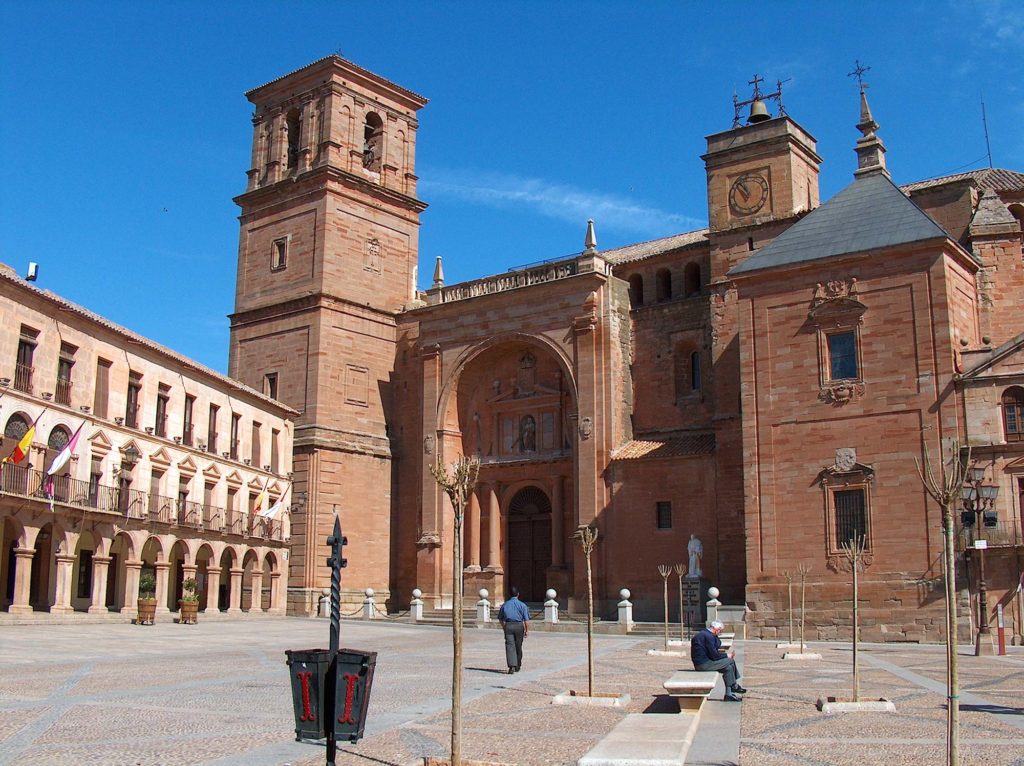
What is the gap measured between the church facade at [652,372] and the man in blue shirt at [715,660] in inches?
549

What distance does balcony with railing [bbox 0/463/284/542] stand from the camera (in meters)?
28.6

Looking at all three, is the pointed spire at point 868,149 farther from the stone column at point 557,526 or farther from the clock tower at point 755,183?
the stone column at point 557,526

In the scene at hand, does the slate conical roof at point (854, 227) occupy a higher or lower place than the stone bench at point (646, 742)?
higher

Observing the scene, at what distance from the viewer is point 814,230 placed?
3209cm

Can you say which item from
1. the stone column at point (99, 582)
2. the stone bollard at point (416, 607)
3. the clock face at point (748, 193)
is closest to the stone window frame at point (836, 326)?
the clock face at point (748, 193)

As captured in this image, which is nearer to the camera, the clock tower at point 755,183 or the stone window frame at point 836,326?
the stone window frame at point 836,326

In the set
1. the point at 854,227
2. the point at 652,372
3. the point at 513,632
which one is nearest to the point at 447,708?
the point at 513,632

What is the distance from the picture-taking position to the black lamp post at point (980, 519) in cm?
2375

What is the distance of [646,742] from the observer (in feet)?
34.3

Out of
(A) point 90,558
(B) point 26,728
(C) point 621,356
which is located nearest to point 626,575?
(C) point 621,356

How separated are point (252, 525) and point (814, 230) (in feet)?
73.9

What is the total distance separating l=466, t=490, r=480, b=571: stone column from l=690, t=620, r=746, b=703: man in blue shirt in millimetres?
26082

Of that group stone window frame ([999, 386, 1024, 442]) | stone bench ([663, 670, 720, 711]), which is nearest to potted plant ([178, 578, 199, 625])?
stone bench ([663, 670, 720, 711])

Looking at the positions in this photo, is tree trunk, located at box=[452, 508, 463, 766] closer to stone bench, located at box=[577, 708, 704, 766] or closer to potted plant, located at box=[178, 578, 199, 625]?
stone bench, located at box=[577, 708, 704, 766]
